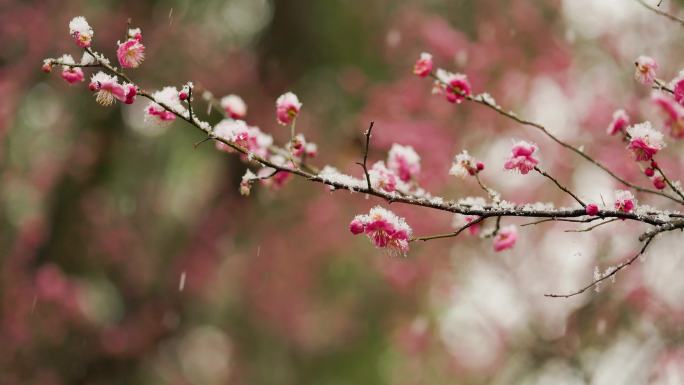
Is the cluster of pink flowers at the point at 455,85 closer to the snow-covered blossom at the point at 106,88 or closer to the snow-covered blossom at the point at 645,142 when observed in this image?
the snow-covered blossom at the point at 645,142

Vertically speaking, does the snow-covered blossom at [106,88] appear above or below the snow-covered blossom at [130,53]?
below

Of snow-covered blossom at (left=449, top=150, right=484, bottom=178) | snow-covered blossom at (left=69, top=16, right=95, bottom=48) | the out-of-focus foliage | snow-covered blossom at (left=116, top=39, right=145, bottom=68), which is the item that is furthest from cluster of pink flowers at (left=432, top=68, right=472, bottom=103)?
the out-of-focus foliage

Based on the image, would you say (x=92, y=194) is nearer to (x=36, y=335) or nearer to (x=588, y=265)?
(x=36, y=335)

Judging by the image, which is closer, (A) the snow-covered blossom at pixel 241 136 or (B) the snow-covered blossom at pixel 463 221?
(A) the snow-covered blossom at pixel 241 136

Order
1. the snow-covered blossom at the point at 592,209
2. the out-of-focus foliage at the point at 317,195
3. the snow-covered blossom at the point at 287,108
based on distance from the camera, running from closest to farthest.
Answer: the snow-covered blossom at the point at 592,209 < the snow-covered blossom at the point at 287,108 < the out-of-focus foliage at the point at 317,195

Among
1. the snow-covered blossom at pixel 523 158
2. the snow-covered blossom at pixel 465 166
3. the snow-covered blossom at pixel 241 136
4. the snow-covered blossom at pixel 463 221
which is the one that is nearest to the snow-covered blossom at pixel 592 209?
the snow-covered blossom at pixel 523 158

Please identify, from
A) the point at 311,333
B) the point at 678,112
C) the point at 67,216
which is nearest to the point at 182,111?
the point at 678,112

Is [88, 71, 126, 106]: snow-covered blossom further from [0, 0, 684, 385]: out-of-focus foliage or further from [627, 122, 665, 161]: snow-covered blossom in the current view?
[0, 0, 684, 385]: out-of-focus foliage
